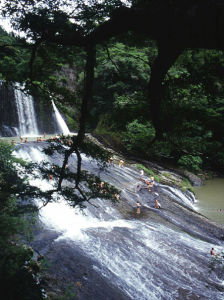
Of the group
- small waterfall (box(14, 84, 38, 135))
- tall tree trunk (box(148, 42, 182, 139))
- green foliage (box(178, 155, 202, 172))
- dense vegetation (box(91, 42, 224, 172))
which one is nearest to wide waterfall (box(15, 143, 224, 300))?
dense vegetation (box(91, 42, 224, 172))

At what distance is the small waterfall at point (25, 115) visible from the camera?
1900 centimetres

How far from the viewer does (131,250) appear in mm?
7609

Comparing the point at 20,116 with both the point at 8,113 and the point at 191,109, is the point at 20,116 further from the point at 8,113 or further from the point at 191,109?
the point at 191,109

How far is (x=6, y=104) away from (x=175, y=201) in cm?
1428

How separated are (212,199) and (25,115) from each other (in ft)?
49.5

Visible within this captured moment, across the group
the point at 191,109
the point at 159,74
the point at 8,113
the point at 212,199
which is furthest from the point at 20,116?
the point at 159,74

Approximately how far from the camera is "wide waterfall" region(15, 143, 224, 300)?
618cm

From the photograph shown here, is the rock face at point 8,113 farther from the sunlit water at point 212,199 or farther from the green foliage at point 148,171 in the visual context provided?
the sunlit water at point 212,199

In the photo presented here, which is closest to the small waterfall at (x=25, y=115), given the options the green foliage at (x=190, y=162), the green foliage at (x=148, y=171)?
the green foliage at (x=148, y=171)

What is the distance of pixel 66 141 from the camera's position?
4547 mm

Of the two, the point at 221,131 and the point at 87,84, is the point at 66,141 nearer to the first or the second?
the point at 87,84

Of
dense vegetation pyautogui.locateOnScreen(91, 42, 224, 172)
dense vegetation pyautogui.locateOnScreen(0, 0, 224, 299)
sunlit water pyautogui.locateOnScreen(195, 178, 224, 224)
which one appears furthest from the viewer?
sunlit water pyautogui.locateOnScreen(195, 178, 224, 224)

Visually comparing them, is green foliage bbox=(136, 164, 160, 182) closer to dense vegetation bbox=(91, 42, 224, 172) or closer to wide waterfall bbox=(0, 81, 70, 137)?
wide waterfall bbox=(0, 81, 70, 137)

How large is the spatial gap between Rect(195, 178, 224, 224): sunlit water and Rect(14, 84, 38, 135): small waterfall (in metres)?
13.5
